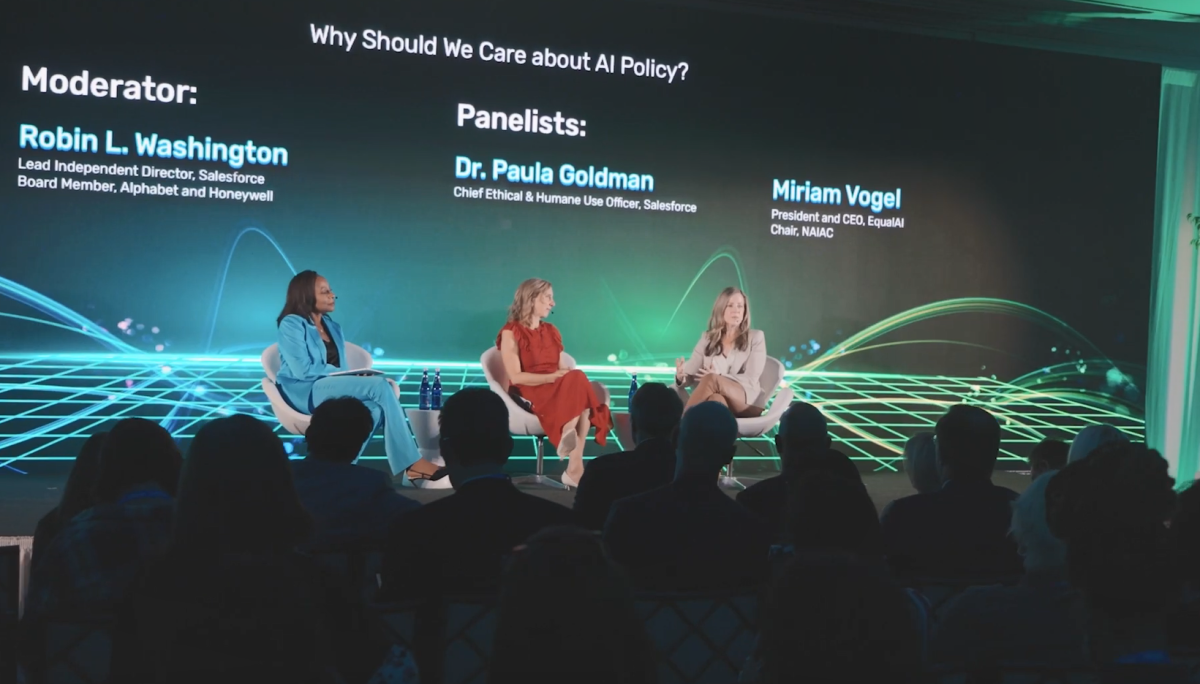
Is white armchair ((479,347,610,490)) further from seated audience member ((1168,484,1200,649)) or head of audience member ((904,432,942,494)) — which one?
seated audience member ((1168,484,1200,649))

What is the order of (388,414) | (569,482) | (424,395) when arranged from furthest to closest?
(424,395) < (569,482) < (388,414)

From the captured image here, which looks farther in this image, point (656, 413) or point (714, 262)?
point (714, 262)

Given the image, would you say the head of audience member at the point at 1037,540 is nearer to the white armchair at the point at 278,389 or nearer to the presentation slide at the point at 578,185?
the white armchair at the point at 278,389

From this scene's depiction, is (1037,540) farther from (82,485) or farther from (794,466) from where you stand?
(82,485)

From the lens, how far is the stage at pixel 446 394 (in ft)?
19.0

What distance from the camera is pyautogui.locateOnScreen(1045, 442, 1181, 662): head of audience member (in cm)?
132

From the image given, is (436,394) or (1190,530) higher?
(1190,530)

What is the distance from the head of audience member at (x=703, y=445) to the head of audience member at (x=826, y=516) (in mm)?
562

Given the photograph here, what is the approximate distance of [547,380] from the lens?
5812 millimetres

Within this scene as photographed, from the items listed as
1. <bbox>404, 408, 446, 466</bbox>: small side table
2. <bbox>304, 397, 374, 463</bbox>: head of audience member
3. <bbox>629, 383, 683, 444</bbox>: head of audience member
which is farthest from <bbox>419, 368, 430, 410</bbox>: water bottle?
<bbox>304, 397, 374, 463</bbox>: head of audience member

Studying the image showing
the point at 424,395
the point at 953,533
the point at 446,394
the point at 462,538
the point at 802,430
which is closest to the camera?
the point at 462,538

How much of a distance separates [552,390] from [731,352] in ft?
3.84

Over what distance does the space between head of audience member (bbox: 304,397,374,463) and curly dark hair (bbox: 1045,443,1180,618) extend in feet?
6.00

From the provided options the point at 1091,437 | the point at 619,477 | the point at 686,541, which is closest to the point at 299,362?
the point at 619,477
